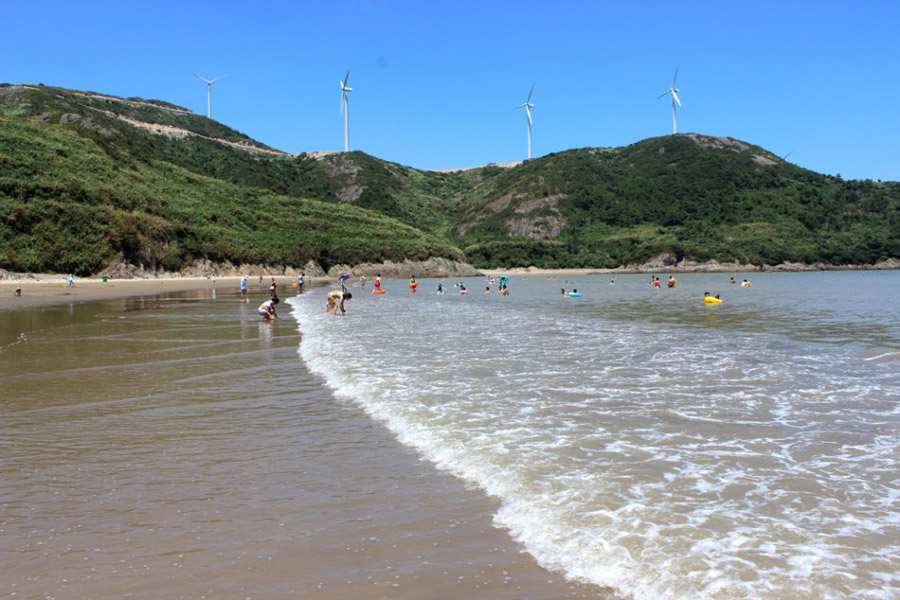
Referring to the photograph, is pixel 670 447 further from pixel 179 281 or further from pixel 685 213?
pixel 685 213

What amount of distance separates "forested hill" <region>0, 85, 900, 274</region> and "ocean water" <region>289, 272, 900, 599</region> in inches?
2184

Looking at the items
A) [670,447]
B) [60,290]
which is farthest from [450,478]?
[60,290]

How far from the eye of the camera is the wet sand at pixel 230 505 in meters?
3.84

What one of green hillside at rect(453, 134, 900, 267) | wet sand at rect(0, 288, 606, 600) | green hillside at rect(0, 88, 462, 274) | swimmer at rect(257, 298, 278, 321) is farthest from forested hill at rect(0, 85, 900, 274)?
wet sand at rect(0, 288, 606, 600)

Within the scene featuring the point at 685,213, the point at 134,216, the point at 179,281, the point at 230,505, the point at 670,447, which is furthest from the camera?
the point at 685,213

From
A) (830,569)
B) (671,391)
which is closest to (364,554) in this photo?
(830,569)

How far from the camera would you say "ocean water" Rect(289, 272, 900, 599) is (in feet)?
13.7

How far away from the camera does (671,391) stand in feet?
32.7

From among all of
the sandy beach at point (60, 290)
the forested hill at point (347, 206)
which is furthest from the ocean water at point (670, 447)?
the forested hill at point (347, 206)

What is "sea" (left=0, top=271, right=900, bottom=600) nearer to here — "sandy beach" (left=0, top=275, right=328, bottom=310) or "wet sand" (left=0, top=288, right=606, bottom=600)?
"wet sand" (left=0, top=288, right=606, bottom=600)

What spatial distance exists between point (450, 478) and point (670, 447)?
267 cm

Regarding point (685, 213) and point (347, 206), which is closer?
point (347, 206)

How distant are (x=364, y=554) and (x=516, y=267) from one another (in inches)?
5456

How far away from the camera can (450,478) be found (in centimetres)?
589
